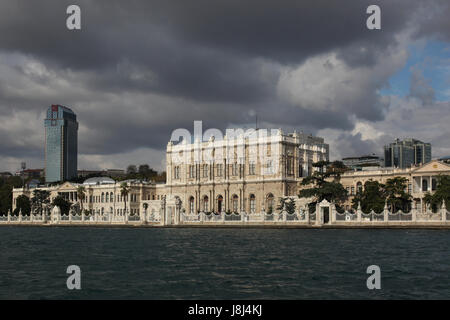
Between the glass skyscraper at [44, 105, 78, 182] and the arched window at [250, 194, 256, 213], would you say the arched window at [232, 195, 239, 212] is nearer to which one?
the arched window at [250, 194, 256, 213]

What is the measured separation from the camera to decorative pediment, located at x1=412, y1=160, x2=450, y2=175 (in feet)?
218

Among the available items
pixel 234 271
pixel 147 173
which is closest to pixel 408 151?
pixel 147 173

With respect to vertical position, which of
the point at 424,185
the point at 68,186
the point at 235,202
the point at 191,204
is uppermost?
the point at 68,186

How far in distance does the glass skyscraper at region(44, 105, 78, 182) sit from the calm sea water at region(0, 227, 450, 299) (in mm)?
155181

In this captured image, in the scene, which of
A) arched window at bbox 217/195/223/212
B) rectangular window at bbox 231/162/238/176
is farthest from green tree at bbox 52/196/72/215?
rectangular window at bbox 231/162/238/176

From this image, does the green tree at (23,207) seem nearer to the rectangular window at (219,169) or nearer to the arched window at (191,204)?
the arched window at (191,204)

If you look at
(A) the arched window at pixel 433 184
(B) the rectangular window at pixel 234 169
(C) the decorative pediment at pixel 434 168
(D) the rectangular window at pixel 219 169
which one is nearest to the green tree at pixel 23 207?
(D) the rectangular window at pixel 219 169

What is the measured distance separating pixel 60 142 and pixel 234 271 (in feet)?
585

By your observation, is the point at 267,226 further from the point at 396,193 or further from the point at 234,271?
the point at 234,271

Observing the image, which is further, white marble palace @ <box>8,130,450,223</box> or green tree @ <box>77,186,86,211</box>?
green tree @ <box>77,186,86,211</box>

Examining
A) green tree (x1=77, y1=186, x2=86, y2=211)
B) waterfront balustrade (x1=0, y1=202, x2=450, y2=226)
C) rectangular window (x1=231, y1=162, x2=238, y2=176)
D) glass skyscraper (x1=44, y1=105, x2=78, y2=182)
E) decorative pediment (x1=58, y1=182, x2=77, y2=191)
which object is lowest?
waterfront balustrade (x1=0, y1=202, x2=450, y2=226)

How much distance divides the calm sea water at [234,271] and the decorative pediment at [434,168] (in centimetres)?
3494

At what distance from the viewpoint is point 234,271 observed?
72.6ft
